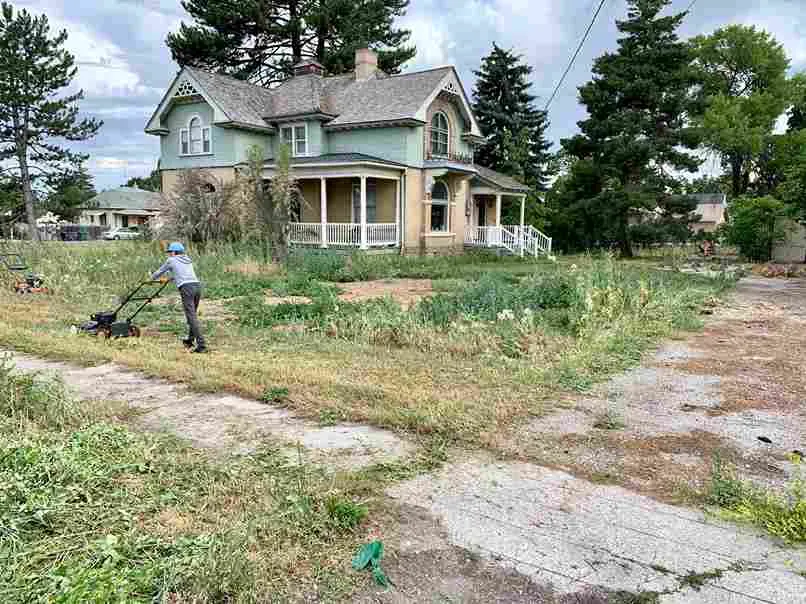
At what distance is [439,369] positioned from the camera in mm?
6801

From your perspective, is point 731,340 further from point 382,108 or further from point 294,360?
point 382,108

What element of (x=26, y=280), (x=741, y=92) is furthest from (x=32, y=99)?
(x=741, y=92)

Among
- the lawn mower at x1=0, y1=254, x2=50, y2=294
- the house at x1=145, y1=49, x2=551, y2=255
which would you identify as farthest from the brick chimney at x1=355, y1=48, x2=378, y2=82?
the lawn mower at x1=0, y1=254, x2=50, y2=294

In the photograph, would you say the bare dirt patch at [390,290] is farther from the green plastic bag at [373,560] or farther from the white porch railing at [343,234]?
the green plastic bag at [373,560]

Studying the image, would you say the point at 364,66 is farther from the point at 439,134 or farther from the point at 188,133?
the point at 188,133

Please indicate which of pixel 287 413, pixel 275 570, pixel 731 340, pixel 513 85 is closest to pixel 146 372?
pixel 287 413

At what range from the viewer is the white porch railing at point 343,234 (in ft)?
77.7

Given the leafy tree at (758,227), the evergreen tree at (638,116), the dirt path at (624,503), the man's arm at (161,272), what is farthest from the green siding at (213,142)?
the dirt path at (624,503)

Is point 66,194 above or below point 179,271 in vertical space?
above

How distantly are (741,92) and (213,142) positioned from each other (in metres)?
43.4

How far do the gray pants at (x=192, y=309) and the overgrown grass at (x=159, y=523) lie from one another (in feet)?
11.5

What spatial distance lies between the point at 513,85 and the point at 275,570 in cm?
3879

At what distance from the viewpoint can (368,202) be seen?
25.6m

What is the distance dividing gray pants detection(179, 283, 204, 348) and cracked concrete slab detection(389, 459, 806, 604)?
4879mm
